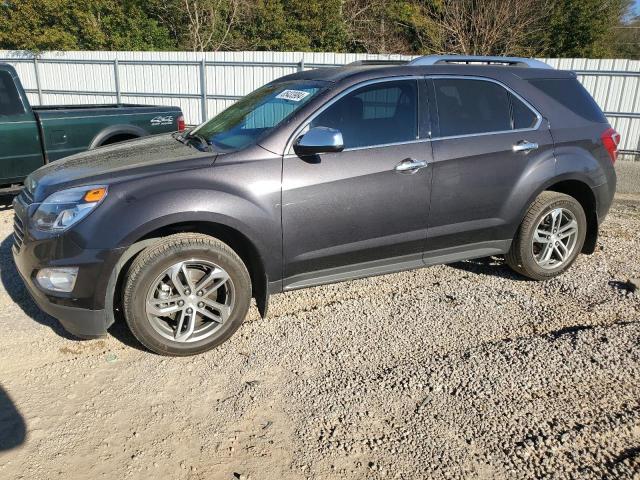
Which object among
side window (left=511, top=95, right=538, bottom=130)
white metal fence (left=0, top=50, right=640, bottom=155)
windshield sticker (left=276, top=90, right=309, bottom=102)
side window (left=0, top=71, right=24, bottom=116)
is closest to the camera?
windshield sticker (left=276, top=90, right=309, bottom=102)

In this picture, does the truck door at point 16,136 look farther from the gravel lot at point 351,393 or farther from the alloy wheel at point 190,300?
the alloy wheel at point 190,300

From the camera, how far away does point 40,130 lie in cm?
638

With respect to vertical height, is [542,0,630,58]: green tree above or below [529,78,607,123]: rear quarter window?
above

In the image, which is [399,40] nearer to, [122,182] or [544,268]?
[544,268]

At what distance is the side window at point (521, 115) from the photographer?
4348mm

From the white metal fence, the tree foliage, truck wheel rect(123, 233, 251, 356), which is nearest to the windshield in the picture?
truck wheel rect(123, 233, 251, 356)

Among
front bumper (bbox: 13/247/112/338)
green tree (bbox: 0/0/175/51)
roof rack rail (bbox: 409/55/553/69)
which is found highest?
green tree (bbox: 0/0/175/51)

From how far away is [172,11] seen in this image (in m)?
21.6

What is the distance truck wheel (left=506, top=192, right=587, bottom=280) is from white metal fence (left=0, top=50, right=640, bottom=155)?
9738 mm

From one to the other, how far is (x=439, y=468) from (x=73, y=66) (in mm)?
17763

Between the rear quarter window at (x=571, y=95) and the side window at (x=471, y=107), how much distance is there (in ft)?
1.43

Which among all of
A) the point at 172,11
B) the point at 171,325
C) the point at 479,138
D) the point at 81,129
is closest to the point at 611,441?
the point at 479,138

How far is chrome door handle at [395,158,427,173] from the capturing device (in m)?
3.85

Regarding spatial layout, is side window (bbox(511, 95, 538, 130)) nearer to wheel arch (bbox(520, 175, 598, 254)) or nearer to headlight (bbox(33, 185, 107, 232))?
wheel arch (bbox(520, 175, 598, 254))
